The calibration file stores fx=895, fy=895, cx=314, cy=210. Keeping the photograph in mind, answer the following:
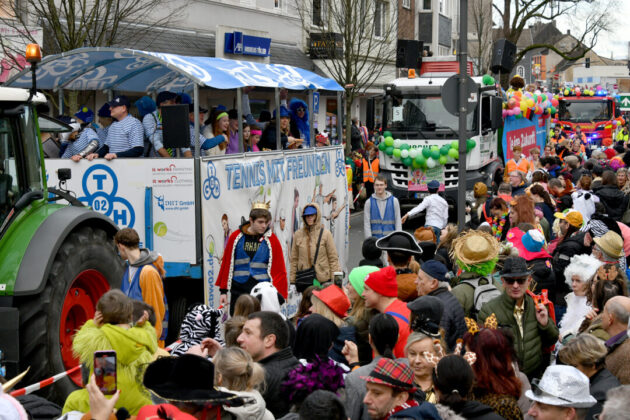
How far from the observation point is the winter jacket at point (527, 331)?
6.48 metres

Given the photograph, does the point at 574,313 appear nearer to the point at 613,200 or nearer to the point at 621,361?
the point at 621,361

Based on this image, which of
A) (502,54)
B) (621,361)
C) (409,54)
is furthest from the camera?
(409,54)

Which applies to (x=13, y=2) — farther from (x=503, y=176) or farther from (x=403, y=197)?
(x=503, y=176)

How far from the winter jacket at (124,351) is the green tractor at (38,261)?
1603 millimetres

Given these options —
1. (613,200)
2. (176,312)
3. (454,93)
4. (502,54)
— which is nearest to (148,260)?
(176,312)

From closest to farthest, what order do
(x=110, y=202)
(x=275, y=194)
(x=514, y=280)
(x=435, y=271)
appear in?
(x=514, y=280), (x=435, y=271), (x=110, y=202), (x=275, y=194)

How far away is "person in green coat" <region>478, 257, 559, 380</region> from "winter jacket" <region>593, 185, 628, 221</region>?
747cm

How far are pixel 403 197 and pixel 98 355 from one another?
1669 cm

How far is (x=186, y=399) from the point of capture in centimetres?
391

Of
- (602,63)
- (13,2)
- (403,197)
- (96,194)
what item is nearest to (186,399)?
(96,194)

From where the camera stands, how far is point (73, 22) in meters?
15.8

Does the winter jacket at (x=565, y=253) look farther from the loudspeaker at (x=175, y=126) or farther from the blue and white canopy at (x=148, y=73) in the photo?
the loudspeaker at (x=175, y=126)

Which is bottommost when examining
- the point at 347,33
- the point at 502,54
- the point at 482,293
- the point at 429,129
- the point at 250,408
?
the point at 482,293

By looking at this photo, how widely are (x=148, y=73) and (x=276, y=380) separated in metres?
7.77
